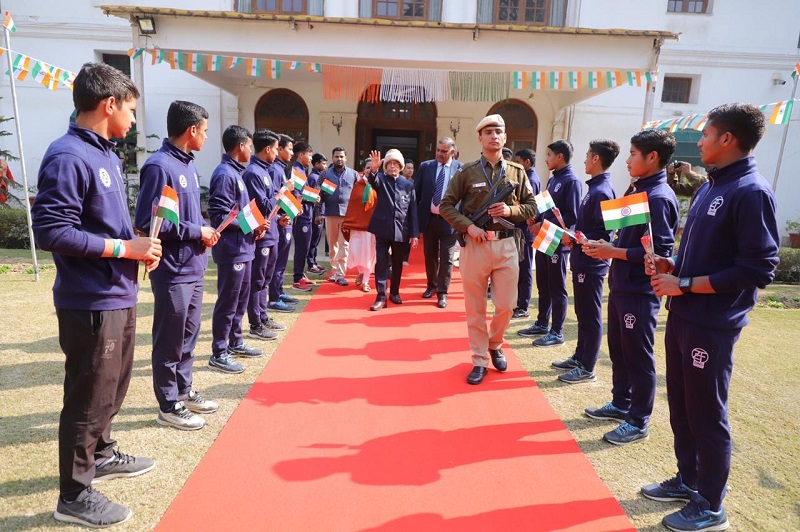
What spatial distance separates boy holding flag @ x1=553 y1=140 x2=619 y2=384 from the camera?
3.94 meters

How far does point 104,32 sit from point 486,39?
9.56m

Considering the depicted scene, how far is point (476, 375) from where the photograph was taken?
4066mm

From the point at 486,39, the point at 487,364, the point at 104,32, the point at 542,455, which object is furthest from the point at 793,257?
the point at 104,32

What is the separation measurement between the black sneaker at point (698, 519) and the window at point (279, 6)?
1295cm

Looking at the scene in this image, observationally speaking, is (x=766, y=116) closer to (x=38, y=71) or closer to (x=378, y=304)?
(x=378, y=304)

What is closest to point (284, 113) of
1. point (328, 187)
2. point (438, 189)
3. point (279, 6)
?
point (279, 6)

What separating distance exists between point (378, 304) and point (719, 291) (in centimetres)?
417

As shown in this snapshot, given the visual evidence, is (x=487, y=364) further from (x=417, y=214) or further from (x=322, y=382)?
(x=417, y=214)

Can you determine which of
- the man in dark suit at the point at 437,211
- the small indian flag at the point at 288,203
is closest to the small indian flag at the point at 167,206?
the small indian flag at the point at 288,203

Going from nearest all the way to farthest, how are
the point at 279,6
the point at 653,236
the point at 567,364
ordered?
the point at 653,236 → the point at 567,364 → the point at 279,6

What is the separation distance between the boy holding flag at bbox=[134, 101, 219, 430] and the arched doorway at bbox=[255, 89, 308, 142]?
32.3ft

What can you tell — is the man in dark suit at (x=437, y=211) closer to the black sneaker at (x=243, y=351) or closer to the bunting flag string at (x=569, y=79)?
the black sneaker at (x=243, y=351)

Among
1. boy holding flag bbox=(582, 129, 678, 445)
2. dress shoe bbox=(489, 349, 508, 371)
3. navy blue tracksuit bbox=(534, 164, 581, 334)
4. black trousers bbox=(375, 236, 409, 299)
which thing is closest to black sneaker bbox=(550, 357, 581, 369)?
dress shoe bbox=(489, 349, 508, 371)

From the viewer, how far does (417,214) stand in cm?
635
